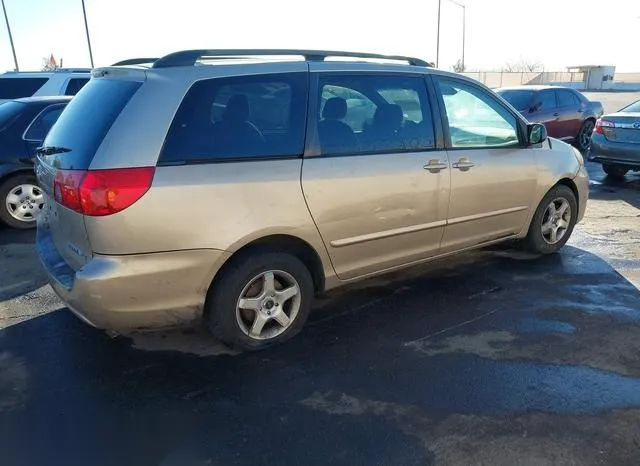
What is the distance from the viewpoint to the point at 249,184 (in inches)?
124

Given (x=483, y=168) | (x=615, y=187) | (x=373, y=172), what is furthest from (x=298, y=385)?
(x=615, y=187)

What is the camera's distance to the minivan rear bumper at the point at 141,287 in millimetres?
2910

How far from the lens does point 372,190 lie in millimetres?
3672

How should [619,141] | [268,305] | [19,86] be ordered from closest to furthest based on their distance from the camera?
[268,305]
[619,141]
[19,86]

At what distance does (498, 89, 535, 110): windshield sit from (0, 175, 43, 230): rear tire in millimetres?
9673

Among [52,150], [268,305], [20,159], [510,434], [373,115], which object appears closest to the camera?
[510,434]

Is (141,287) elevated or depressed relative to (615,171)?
elevated

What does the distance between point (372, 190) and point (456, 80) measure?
135 cm

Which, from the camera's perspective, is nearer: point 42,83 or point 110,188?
point 110,188

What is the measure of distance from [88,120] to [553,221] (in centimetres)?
422

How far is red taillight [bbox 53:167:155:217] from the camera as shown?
2.83 m

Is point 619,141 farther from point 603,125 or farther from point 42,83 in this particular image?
point 42,83

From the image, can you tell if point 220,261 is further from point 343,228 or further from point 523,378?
point 523,378

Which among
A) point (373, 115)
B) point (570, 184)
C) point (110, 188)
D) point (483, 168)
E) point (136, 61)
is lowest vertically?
point (570, 184)
